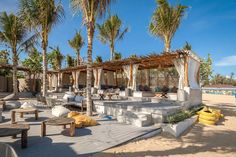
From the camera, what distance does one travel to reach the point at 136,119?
8156mm

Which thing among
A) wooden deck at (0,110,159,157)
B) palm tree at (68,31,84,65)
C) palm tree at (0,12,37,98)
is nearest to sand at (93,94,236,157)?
wooden deck at (0,110,159,157)

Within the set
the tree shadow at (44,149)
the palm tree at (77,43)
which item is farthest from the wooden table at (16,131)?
the palm tree at (77,43)

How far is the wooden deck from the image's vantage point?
16.2 ft

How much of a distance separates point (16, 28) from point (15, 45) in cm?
156

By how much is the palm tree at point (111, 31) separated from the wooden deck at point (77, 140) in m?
20.4

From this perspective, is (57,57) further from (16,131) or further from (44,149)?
(44,149)

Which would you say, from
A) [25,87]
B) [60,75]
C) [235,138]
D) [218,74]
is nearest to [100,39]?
[60,75]

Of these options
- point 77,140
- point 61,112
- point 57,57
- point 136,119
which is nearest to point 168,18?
point 136,119

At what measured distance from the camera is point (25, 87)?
2473cm

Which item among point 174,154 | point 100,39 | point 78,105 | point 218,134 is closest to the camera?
point 174,154

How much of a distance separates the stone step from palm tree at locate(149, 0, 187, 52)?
12.7 metres

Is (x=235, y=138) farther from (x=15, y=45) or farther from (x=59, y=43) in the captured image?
(x=59, y=43)

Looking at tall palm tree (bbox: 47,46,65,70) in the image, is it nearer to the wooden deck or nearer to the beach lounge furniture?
the wooden deck

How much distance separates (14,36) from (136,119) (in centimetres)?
1499
